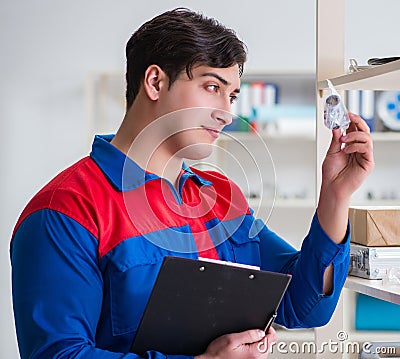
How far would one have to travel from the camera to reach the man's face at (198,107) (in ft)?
3.86

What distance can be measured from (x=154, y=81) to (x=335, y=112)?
0.29 m

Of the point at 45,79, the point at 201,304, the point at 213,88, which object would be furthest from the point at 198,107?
the point at 45,79

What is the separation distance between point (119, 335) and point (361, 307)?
2.19 meters

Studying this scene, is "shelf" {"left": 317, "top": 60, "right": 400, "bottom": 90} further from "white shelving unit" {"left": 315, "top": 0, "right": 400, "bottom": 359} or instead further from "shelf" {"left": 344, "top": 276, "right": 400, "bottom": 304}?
"shelf" {"left": 344, "top": 276, "right": 400, "bottom": 304}

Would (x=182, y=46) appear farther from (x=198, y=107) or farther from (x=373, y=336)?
(x=373, y=336)

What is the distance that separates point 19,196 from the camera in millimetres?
3703

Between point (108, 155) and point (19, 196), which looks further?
point (19, 196)

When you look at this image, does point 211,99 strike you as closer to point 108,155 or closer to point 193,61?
point 193,61

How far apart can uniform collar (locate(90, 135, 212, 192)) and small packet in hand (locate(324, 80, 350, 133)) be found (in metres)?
0.29

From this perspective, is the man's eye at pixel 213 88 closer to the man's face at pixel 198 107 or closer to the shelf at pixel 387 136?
the man's face at pixel 198 107

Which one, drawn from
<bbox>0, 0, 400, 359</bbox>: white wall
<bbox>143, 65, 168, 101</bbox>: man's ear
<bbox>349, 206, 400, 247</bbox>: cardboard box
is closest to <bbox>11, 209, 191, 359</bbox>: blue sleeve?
<bbox>143, 65, 168, 101</bbox>: man's ear

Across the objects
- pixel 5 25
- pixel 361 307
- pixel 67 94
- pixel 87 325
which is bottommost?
pixel 361 307

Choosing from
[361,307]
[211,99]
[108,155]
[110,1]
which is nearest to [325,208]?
[211,99]

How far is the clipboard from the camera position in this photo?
1037 mm
